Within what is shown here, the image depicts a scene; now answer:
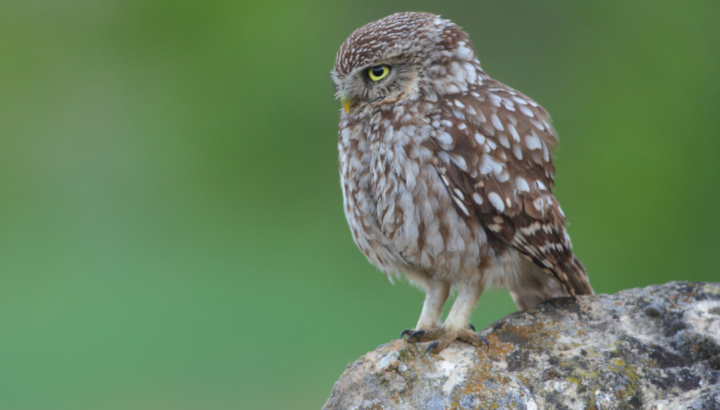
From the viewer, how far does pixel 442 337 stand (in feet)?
7.25

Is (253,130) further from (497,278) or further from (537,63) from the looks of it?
(497,278)

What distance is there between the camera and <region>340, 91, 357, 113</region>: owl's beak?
229 centimetres

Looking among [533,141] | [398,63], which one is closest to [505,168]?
[533,141]

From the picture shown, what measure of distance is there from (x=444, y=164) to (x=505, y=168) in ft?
0.74

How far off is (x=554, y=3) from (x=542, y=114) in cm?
275

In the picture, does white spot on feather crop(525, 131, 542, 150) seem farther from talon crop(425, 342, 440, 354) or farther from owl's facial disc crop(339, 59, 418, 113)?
talon crop(425, 342, 440, 354)

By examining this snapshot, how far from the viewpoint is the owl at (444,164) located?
2.16 m

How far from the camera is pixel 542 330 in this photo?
2180 mm

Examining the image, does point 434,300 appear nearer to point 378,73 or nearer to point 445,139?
point 445,139

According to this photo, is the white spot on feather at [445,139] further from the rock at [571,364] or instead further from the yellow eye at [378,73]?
the rock at [571,364]

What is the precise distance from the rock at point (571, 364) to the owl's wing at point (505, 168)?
24 centimetres

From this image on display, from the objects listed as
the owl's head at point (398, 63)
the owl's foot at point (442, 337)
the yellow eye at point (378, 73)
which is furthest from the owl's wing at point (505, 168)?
the owl's foot at point (442, 337)

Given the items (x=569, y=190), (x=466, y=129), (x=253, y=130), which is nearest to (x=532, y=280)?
(x=466, y=129)

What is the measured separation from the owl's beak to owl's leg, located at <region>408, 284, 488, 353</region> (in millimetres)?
796
